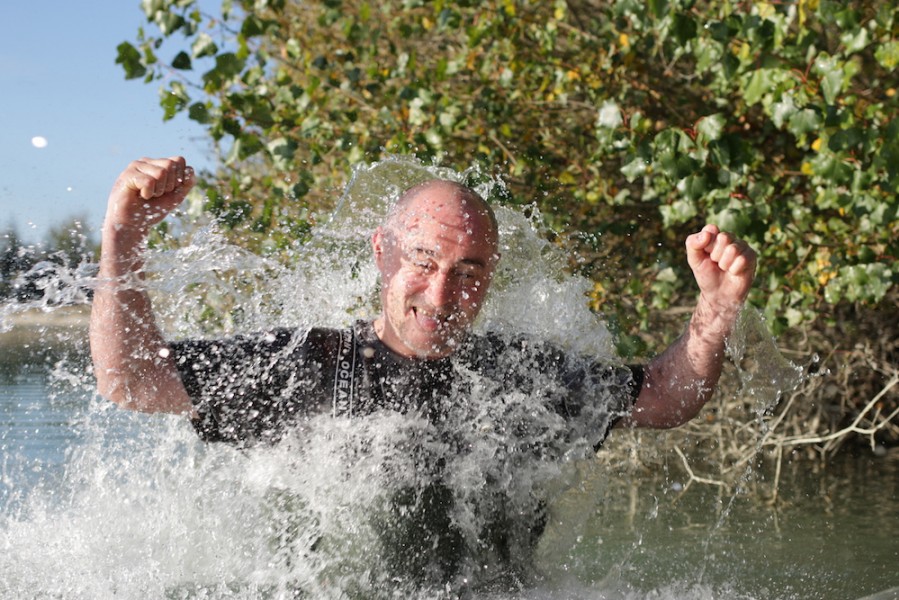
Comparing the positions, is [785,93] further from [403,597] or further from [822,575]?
[403,597]

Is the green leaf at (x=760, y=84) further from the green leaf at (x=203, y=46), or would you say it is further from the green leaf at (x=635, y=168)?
the green leaf at (x=203, y=46)

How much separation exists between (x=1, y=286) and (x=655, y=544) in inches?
108

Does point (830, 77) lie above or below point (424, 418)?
above

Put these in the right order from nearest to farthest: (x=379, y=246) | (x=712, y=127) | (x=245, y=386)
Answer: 1. (x=245, y=386)
2. (x=379, y=246)
3. (x=712, y=127)

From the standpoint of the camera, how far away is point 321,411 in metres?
2.87

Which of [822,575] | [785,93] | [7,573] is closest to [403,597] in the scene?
[7,573]

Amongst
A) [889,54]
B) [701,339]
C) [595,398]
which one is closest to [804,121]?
[889,54]

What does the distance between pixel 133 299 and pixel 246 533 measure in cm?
79

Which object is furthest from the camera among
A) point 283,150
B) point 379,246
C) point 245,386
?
point 283,150

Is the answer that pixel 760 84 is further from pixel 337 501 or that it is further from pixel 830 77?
pixel 337 501

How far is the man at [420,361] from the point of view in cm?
272

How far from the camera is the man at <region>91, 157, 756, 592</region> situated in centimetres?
272

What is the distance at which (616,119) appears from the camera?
5.28 m

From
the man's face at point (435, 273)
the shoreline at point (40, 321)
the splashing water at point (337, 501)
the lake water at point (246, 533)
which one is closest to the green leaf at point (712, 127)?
the splashing water at point (337, 501)
